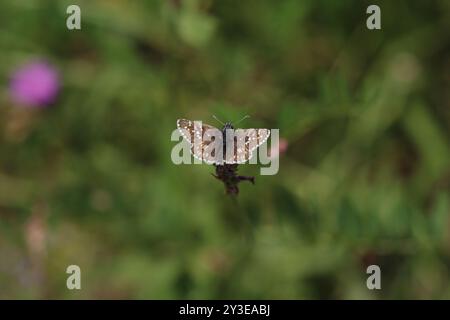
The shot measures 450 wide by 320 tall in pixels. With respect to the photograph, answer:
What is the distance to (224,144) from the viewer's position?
1239 millimetres

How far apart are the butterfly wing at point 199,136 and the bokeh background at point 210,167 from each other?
1.15 feet

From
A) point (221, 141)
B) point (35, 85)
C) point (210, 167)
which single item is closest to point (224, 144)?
point (221, 141)

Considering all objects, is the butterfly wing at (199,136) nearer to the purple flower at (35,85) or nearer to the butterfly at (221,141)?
the butterfly at (221,141)

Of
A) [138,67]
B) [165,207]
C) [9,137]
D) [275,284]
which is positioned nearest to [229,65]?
[138,67]

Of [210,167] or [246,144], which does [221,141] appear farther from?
[210,167]


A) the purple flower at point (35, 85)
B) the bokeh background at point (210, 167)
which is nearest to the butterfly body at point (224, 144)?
the bokeh background at point (210, 167)

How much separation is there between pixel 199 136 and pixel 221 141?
41 millimetres

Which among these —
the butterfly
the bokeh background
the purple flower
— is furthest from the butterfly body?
the purple flower

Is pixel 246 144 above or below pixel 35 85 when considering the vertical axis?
below

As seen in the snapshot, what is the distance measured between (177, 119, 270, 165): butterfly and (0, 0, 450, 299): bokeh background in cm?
35

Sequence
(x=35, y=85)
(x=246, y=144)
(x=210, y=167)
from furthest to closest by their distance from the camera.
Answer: (x=35, y=85)
(x=210, y=167)
(x=246, y=144)

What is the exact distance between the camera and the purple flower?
6.75 feet

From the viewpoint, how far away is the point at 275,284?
6.06 feet

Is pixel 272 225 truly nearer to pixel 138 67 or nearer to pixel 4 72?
pixel 138 67
